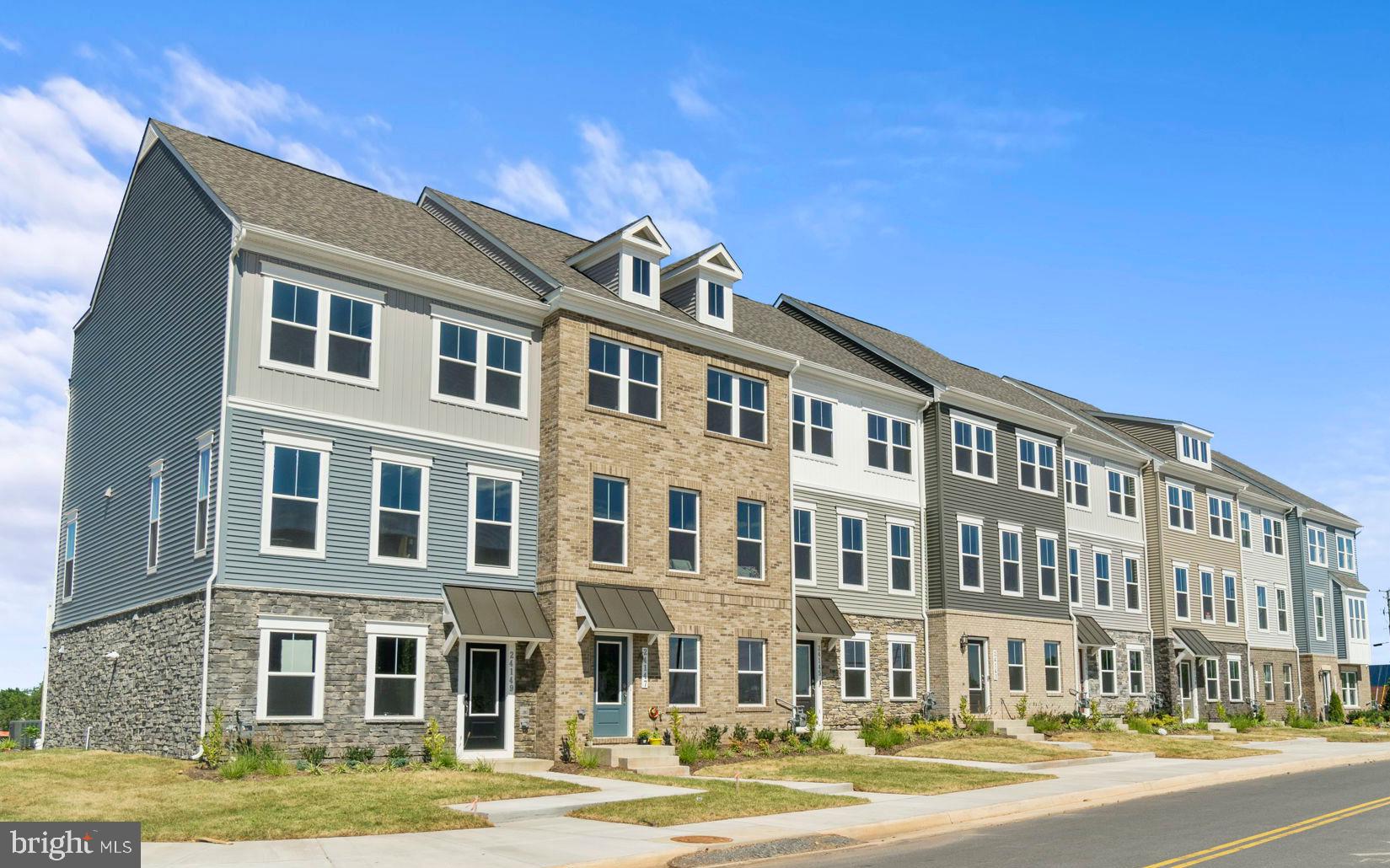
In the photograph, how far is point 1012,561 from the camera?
1496 inches

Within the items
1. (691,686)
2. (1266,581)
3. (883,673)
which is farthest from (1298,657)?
(691,686)

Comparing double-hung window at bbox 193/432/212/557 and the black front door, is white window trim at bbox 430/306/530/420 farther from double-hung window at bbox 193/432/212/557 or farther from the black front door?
the black front door

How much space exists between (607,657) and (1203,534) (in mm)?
31717

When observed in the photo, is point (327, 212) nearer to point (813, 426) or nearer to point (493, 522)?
point (493, 522)

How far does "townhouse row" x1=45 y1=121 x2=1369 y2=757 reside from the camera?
2233 centimetres

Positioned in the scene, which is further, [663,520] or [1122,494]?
[1122,494]

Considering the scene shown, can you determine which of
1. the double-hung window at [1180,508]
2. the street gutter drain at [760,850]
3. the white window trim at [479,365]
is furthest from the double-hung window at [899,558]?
the street gutter drain at [760,850]

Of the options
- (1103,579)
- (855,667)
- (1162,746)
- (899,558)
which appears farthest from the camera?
(1103,579)

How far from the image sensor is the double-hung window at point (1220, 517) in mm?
49812

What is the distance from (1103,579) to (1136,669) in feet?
12.1

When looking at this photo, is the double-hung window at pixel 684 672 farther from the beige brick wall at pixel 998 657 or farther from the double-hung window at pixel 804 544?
the beige brick wall at pixel 998 657

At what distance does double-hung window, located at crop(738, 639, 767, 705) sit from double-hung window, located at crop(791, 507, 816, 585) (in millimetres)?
3008

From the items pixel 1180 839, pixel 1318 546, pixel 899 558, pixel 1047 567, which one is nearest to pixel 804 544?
pixel 899 558

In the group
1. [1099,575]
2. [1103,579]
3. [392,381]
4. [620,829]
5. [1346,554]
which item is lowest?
[620,829]
